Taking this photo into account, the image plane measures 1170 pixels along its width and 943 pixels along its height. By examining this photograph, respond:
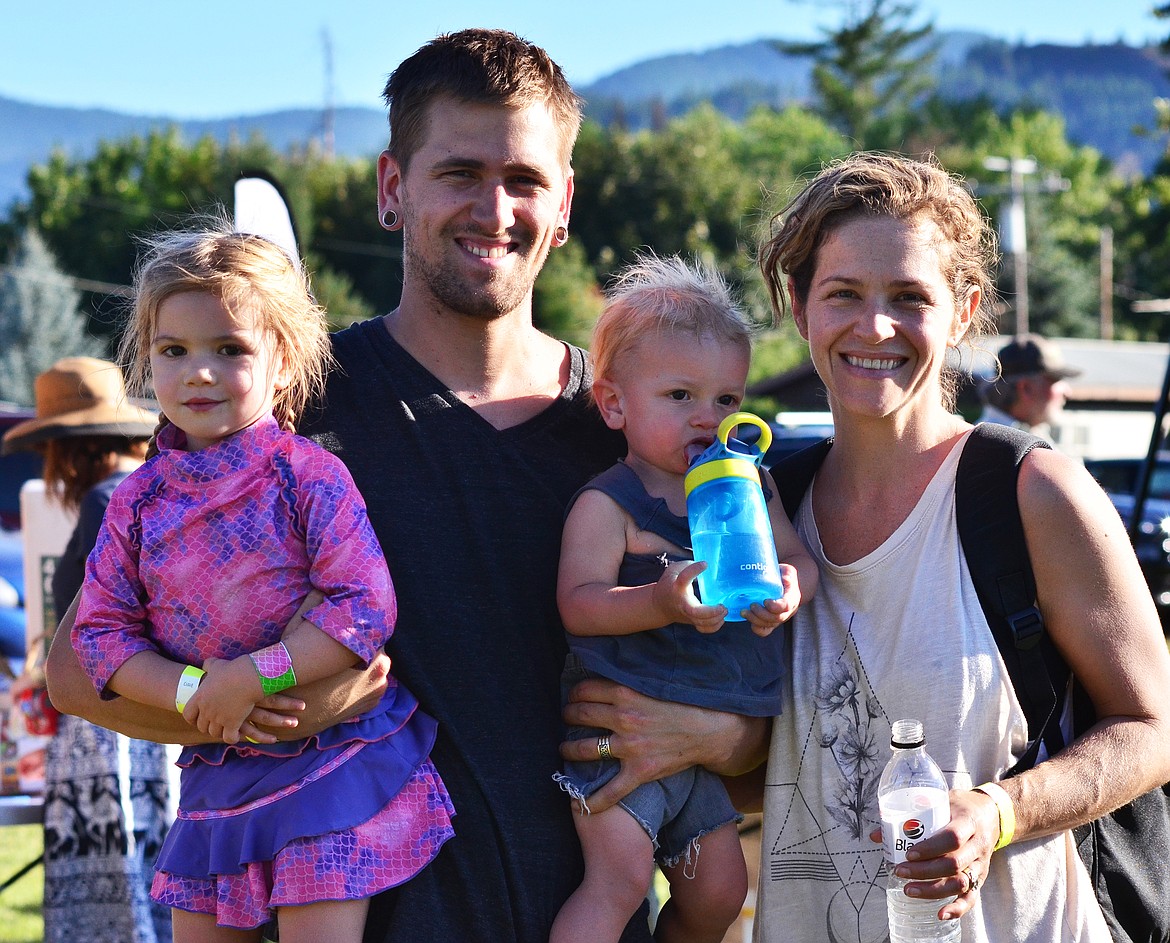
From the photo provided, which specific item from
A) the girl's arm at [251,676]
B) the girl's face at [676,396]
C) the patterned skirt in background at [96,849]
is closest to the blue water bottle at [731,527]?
the girl's face at [676,396]

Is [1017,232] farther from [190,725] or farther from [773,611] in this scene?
[190,725]

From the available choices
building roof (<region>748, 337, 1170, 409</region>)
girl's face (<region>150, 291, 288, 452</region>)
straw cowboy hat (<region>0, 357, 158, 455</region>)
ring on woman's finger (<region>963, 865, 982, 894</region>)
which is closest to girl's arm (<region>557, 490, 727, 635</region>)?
ring on woman's finger (<region>963, 865, 982, 894</region>)

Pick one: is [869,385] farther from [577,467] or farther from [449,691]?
[449,691]

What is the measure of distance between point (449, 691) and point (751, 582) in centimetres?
70

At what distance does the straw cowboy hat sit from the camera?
5258 millimetres

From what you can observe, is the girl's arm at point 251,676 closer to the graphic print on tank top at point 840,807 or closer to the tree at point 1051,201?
the graphic print on tank top at point 840,807

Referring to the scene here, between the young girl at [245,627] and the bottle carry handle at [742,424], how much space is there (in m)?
0.73

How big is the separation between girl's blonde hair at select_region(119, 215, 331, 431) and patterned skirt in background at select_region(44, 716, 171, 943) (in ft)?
8.77

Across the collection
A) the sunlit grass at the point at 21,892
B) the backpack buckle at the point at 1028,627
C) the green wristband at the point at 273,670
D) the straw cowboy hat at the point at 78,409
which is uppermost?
the straw cowboy hat at the point at 78,409

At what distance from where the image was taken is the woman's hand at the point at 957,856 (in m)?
2.05

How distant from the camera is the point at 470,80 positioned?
2.79 meters

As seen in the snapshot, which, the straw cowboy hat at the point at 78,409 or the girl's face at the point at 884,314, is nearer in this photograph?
the girl's face at the point at 884,314

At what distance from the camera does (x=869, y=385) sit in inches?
98.1

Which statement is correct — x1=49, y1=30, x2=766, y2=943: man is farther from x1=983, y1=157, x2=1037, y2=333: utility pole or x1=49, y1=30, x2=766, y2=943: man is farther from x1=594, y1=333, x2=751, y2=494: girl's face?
x1=983, y1=157, x2=1037, y2=333: utility pole
